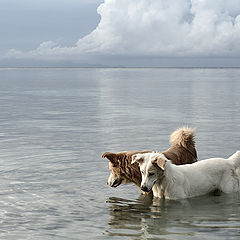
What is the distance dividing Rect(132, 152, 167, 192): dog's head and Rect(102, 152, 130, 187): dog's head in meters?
0.84

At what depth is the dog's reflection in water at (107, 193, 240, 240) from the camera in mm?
8133

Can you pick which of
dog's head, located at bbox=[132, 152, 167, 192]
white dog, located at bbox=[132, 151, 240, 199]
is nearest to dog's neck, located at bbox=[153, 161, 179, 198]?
white dog, located at bbox=[132, 151, 240, 199]

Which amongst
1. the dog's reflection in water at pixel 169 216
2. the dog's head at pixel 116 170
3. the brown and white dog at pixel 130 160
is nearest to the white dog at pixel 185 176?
the dog's reflection in water at pixel 169 216

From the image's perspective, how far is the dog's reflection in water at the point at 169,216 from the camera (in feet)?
26.7

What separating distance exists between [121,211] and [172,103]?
2523 centimetres

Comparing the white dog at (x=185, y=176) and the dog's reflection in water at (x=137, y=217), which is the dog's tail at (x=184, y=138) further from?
the dog's reflection in water at (x=137, y=217)

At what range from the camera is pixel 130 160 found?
407 inches

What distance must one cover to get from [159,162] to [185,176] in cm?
87

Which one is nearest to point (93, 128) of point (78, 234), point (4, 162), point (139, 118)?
point (139, 118)

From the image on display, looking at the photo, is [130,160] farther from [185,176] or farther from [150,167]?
[185,176]

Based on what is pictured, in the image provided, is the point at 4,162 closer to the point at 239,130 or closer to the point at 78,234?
the point at 78,234

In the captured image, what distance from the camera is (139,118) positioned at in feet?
79.8

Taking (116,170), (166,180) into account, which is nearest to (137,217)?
(166,180)

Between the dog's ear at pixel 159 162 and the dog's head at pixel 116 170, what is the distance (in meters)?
1.11
